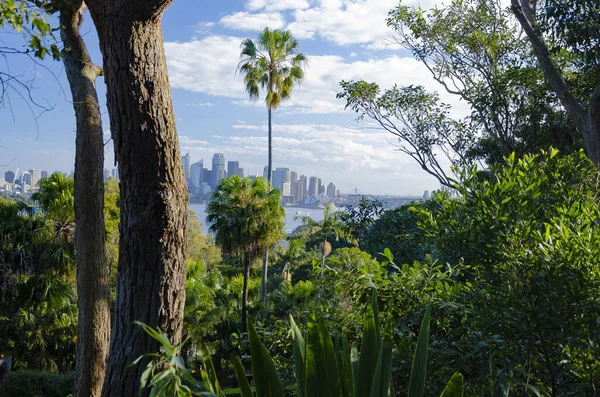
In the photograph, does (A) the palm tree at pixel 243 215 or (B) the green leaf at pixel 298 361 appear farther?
(A) the palm tree at pixel 243 215

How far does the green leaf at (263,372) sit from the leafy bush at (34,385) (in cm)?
1065

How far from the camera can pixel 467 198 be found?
1868 millimetres

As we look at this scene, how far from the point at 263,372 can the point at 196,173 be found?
9767cm

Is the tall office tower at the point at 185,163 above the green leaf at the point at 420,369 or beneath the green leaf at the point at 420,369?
above

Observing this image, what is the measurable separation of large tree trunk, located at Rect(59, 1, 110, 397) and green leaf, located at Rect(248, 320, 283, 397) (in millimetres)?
3405

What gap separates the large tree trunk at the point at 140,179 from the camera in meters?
1.99

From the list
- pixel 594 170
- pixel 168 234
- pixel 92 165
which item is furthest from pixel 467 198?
pixel 92 165

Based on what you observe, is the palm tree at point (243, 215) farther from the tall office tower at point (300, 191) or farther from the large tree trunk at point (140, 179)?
the tall office tower at point (300, 191)

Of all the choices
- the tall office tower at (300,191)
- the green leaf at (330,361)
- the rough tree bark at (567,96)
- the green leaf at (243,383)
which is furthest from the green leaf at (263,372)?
the tall office tower at (300,191)

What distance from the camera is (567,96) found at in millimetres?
5371

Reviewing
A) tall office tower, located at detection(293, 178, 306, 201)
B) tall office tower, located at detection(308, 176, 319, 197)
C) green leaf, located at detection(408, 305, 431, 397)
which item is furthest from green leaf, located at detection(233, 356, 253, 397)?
tall office tower, located at detection(293, 178, 306, 201)

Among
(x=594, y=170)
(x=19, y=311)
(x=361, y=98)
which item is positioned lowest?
(x=19, y=311)

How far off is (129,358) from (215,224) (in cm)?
1446

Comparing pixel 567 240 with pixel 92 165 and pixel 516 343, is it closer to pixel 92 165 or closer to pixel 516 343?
pixel 516 343
